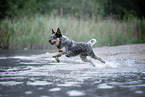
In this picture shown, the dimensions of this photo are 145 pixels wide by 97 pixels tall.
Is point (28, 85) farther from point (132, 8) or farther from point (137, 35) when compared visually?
point (132, 8)

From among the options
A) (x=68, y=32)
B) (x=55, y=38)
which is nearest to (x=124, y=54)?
(x=55, y=38)

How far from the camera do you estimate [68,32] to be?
2134 cm

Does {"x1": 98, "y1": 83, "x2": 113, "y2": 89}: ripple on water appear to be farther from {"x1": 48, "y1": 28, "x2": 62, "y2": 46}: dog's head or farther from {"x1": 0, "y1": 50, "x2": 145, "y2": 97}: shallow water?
{"x1": 48, "y1": 28, "x2": 62, "y2": 46}: dog's head

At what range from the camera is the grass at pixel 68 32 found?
2059cm

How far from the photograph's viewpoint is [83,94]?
20.7ft

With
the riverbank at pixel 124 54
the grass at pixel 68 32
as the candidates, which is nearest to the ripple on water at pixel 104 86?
the riverbank at pixel 124 54

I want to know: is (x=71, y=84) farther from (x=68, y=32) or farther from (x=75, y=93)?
(x=68, y=32)

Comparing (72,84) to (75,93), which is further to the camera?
(72,84)

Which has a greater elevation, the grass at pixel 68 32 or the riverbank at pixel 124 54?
the grass at pixel 68 32

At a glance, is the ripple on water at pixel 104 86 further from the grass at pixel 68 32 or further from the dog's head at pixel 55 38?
the grass at pixel 68 32

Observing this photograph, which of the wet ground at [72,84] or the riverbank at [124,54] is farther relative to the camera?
the riverbank at [124,54]

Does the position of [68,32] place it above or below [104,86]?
above

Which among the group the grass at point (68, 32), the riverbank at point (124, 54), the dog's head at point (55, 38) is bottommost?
the riverbank at point (124, 54)

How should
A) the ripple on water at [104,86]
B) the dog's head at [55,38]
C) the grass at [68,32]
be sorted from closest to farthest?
the ripple on water at [104,86], the dog's head at [55,38], the grass at [68,32]
